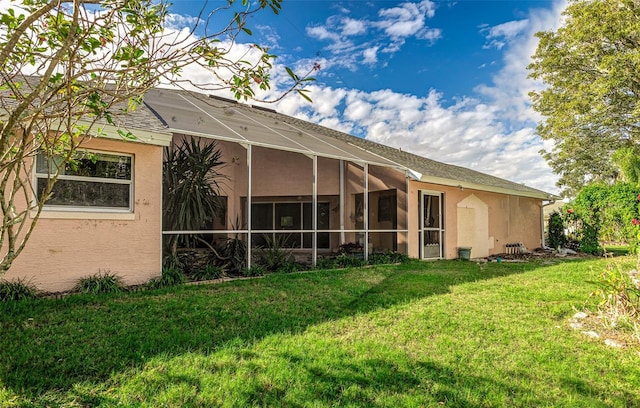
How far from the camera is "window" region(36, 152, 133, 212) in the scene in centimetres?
681

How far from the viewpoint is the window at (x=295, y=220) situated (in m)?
14.5

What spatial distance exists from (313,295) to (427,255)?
24.1 ft

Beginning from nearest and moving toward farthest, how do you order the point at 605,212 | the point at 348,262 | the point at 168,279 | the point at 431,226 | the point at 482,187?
the point at 168,279 < the point at 348,262 < the point at 431,226 < the point at 482,187 < the point at 605,212

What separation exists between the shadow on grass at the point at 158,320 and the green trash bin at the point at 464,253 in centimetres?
566

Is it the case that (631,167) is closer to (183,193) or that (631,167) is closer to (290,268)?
(290,268)

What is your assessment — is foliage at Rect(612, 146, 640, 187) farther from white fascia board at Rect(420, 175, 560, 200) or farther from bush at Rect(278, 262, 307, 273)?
bush at Rect(278, 262, 307, 273)

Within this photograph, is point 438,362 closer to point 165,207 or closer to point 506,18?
point 165,207

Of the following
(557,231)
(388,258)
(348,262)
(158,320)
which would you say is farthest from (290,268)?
(557,231)

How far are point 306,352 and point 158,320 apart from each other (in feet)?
7.75

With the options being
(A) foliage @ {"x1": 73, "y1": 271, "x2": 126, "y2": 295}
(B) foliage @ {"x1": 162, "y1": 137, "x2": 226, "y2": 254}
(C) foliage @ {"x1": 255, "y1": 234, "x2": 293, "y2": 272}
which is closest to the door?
(C) foliage @ {"x1": 255, "y1": 234, "x2": 293, "y2": 272}

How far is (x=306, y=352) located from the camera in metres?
4.06

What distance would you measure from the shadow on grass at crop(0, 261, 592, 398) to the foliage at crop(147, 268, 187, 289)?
1.67ft

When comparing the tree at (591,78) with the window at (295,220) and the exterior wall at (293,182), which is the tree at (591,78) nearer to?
the exterior wall at (293,182)

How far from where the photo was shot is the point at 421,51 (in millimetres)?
14750
